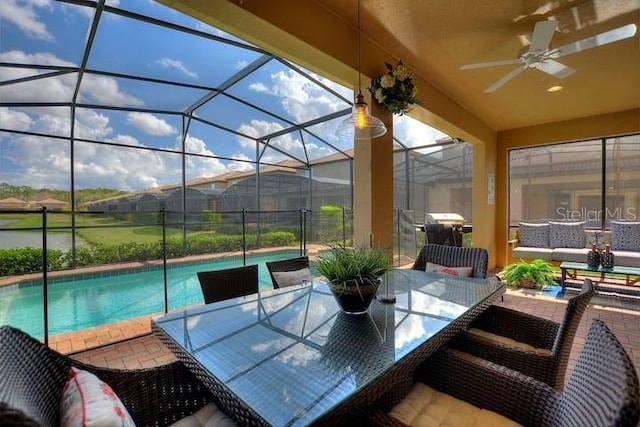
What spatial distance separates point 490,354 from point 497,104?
4.17m

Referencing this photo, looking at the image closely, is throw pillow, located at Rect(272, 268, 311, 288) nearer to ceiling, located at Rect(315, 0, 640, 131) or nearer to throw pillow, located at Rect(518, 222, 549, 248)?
ceiling, located at Rect(315, 0, 640, 131)

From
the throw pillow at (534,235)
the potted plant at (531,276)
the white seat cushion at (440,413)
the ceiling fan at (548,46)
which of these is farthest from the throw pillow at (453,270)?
the throw pillow at (534,235)

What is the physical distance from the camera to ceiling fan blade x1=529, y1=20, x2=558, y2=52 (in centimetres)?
230

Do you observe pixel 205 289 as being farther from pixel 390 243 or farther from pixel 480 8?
pixel 480 8

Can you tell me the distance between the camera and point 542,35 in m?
2.46

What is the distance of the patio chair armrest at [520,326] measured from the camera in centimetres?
175

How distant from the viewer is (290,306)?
1674 millimetres

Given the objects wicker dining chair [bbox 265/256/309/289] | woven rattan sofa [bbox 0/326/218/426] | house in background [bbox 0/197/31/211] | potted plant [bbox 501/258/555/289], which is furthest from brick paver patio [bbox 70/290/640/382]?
house in background [bbox 0/197/31/211]

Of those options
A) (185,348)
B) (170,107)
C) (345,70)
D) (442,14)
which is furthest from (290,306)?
(170,107)

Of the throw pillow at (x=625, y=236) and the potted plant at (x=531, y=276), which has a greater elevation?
the throw pillow at (x=625, y=236)

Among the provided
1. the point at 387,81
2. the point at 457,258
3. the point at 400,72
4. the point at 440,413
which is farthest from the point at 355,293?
the point at 400,72

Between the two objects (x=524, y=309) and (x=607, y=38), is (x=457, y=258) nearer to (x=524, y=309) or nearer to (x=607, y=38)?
→ (x=524, y=309)

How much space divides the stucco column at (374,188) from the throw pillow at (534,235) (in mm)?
4072

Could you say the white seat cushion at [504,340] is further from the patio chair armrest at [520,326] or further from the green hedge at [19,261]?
the green hedge at [19,261]
